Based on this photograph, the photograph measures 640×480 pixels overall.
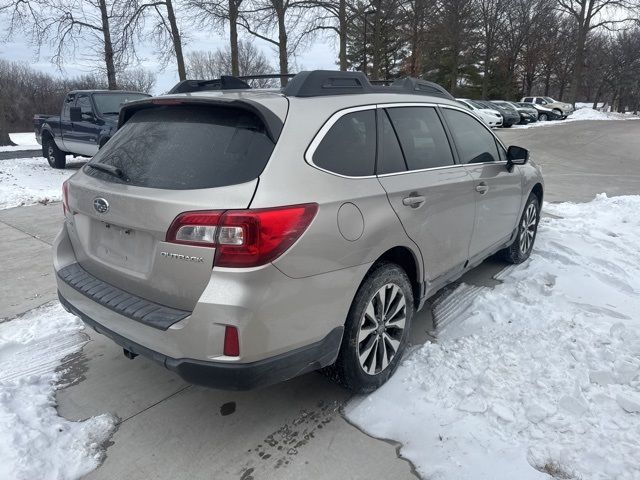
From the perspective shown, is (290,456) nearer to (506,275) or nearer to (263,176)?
(263,176)

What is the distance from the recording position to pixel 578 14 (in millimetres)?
43219

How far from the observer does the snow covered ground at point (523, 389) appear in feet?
7.66

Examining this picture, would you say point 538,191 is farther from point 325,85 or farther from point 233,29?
point 233,29

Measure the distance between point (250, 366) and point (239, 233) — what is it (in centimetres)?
60

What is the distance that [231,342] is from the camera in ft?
6.89

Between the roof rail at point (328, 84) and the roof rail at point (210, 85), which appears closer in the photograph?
A: the roof rail at point (328, 84)

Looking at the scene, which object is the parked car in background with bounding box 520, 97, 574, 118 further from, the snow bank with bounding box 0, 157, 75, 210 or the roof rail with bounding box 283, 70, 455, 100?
the roof rail with bounding box 283, 70, 455, 100

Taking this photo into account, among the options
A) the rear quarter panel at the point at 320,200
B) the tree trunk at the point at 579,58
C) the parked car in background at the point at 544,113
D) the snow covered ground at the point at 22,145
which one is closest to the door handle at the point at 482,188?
the rear quarter panel at the point at 320,200

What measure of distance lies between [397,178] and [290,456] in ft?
5.41

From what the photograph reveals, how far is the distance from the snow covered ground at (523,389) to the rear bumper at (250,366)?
0.56 m

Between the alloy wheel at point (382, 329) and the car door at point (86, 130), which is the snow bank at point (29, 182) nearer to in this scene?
the car door at point (86, 130)

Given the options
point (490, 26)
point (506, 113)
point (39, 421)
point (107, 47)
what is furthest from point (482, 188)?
point (490, 26)

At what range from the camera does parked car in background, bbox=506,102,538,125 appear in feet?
105

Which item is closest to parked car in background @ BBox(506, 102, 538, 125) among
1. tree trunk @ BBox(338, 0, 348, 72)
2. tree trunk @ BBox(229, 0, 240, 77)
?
tree trunk @ BBox(338, 0, 348, 72)
